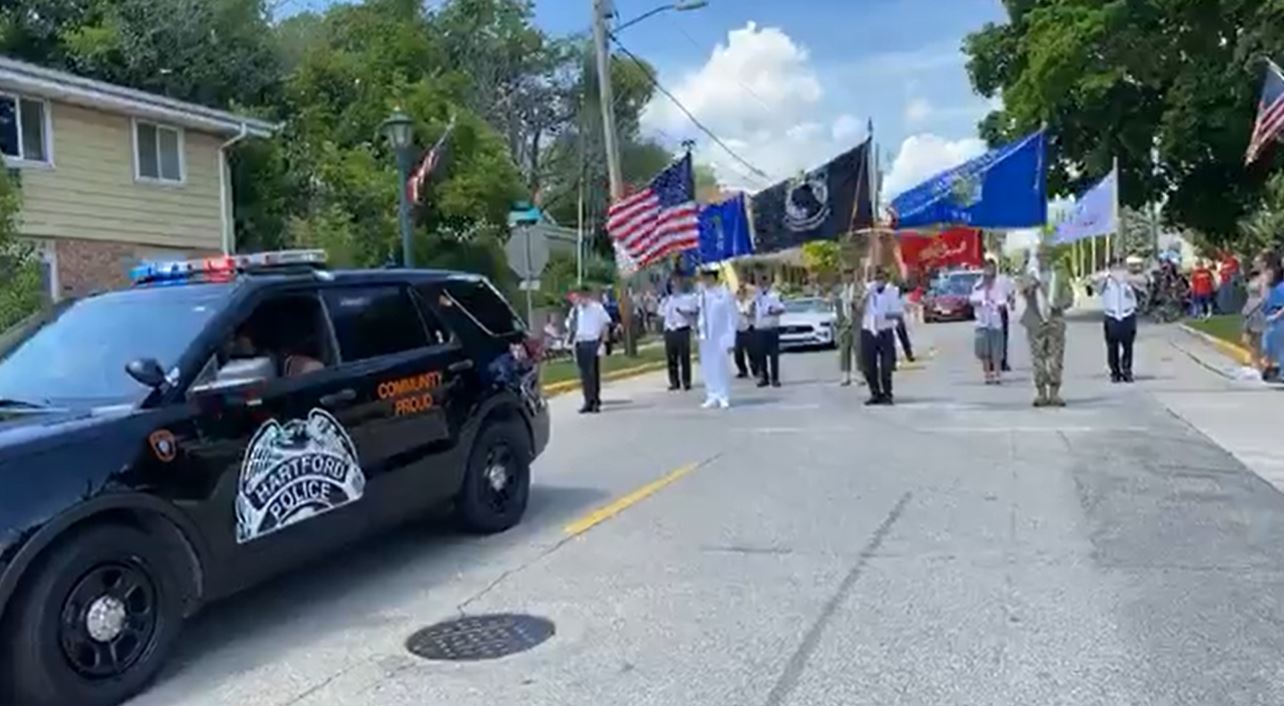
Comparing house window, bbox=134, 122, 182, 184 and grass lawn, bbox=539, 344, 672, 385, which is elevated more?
house window, bbox=134, 122, 182, 184

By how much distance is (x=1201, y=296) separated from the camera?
118ft

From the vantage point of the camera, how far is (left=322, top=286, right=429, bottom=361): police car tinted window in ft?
23.0

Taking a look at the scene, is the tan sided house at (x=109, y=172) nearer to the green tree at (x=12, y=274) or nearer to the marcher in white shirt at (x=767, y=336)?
the green tree at (x=12, y=274)

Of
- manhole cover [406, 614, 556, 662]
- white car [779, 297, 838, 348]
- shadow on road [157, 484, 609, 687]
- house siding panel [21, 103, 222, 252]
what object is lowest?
manhole cover [406, 614, 556, 662]

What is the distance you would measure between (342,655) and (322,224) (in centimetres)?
2235

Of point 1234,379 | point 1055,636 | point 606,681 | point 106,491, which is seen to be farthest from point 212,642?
point 1234,379

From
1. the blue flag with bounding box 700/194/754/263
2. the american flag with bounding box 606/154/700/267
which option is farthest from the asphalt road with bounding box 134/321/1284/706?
the blue flag with bounding box 700/194/754/263

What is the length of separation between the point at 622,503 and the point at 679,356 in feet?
33.1

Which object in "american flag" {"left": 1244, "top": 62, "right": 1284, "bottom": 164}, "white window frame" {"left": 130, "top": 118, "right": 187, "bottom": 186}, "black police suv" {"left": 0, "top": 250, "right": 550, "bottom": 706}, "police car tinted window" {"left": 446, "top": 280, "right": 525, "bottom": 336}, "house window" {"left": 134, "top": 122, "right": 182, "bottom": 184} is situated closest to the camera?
"black police suv" {"left": 0, "top": 250, "right": 550, "bottom": 706}

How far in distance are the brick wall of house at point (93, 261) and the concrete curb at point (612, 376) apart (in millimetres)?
6901

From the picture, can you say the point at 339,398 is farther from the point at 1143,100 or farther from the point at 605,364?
the point at 1143,100

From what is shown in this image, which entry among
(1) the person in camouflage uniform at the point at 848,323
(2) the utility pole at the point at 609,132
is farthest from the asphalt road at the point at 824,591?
(2) the utility pole at the point at 609,132

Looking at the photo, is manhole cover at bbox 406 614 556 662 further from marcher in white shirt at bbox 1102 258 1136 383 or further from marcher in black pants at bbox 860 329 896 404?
marcher in white shirt at bbox 1102 258 1136 383

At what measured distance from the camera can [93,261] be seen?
20.9m
